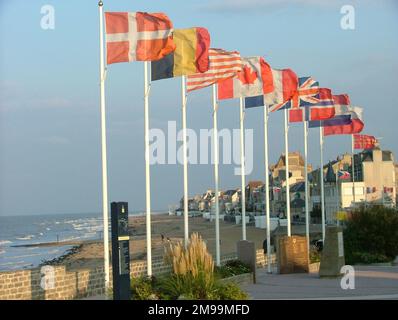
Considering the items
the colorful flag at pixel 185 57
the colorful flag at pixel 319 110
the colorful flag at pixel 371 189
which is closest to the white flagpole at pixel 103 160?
the colorful flag at pixel 185 57

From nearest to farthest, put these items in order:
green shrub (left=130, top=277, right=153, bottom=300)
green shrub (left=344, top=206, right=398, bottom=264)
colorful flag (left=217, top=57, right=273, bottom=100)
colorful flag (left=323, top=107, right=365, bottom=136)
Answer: green shrub (left=130, top=277, right=153, bottom=300) → colorful flag (left=217, top=57, right=273, bottom=100) → green shrub (left=344, top=206, right=398, bottom=264) → colorful flag (left=323, top=107, right=365, bottom=136)

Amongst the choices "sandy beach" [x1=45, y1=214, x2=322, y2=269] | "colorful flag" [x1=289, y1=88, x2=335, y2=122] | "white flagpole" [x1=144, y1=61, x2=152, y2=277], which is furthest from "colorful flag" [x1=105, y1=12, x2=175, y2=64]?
"colorful flag" [x1=289, y1=88, x2=335, y2=122]

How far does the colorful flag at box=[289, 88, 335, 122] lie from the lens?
31.8 meters

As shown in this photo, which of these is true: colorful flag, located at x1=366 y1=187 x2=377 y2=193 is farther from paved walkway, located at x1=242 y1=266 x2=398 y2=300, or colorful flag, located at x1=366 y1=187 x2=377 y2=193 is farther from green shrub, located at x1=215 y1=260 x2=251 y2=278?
green shrub, located at x1=215 y1=260 x2=251 y2=278

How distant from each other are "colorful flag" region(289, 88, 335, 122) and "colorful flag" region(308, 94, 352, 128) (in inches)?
52.0

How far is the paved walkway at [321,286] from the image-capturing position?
63.3 feet

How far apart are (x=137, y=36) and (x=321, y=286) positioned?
948cm

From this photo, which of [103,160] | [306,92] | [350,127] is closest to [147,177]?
[103,160]

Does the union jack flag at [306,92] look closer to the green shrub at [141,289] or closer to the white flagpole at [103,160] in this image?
the white flagpole at [103,160]

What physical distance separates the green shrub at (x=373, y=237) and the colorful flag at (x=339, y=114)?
174 inches

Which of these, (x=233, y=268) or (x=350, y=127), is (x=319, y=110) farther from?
(x=233, y=268)
